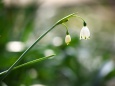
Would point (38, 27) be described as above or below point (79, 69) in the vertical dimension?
above

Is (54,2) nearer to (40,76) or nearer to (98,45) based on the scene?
(98,45)

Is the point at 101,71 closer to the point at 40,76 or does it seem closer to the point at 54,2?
the point at 40,76

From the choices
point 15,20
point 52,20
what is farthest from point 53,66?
point 52,20

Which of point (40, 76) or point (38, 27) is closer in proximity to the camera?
point (40, 76)

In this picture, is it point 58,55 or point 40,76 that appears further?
point 58,55

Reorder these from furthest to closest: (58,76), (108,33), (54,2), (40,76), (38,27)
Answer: (54,2) < (108,33) < (38,27) < (58,76) < (40,76)

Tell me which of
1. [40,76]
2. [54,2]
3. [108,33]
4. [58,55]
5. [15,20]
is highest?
[54,2]

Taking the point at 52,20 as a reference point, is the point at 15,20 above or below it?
below

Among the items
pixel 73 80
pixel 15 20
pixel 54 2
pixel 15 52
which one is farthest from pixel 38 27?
pixel 54 2

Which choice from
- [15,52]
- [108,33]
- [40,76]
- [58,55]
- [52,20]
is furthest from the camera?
[108,33]
